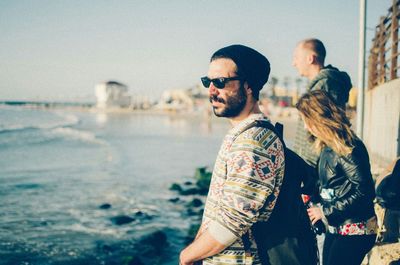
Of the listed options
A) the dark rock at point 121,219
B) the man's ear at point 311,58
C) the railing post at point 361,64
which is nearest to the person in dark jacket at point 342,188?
the man's ear at point 311,58

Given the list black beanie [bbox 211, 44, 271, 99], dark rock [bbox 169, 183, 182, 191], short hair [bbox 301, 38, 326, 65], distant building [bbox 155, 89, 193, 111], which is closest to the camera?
black beanie [bbox 211, 44, 271, 99]

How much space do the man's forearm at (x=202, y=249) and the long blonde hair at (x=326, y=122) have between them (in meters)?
1.44

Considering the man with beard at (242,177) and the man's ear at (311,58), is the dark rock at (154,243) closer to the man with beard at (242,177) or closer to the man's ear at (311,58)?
the man's ear at (311,58)

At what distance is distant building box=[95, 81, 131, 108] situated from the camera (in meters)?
175

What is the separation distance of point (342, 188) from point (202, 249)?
1.44 metres

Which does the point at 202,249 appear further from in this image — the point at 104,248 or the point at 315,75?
the point at 104,248

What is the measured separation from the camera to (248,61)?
6.93 ft

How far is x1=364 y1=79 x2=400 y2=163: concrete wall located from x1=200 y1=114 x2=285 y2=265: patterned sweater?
5.29m

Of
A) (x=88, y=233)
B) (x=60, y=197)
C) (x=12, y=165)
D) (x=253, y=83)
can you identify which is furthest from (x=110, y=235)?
(x=12, y=165)

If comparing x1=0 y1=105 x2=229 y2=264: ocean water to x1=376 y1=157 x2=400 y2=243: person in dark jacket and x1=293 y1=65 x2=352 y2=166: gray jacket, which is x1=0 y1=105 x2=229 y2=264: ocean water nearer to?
x1=293 y1=65 x2=352 y2=166: gray jacket

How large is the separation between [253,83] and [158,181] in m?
15.8

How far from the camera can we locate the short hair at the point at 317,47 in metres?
4.39

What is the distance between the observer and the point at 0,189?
15070 mm

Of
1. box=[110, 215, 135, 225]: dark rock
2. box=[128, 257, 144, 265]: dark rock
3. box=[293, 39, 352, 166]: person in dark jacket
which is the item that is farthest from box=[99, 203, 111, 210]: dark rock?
box=[293, 39, 352, 166]: person in dark jacket
